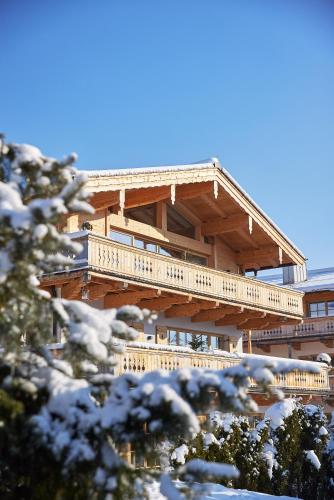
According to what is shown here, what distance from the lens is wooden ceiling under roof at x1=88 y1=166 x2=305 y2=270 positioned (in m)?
18.6

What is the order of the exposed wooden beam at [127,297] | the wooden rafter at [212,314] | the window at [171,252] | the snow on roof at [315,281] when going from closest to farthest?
the exposed wooden beam at [127,297], the window at [171,252], the wooden rafter at [212,314], the snow on roof at [315,281]

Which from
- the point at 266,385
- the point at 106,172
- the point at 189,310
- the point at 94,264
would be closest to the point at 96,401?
the point at 266,385

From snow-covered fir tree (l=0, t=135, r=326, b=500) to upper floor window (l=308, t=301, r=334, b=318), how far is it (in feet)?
98.8

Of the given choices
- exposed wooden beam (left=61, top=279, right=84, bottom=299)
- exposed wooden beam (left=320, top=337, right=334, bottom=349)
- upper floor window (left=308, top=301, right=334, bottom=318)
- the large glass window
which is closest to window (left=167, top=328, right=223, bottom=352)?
exposed wooden beam (left=61, top=279, right=84, bottom=299)

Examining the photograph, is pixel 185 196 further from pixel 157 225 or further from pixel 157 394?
pixel 157 394

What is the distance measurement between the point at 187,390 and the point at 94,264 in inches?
431

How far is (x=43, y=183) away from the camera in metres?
6.41

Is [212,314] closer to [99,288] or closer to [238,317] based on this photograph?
[238,317]

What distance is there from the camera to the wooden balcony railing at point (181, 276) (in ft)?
55.1

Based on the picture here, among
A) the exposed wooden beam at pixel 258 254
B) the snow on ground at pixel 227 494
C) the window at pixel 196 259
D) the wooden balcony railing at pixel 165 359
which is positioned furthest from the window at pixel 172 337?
the snow on ground at pixel 227 494

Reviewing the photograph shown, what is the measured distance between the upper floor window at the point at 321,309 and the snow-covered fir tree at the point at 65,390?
98.8ft

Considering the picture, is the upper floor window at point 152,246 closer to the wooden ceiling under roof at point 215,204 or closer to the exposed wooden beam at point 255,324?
the wooden ceiling under roof at point 215,204

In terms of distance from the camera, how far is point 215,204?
78.4 ft

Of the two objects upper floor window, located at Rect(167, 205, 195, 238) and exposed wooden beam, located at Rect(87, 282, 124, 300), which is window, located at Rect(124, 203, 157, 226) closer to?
upper floor window, located at Rect(167, 205, 195, 238)
